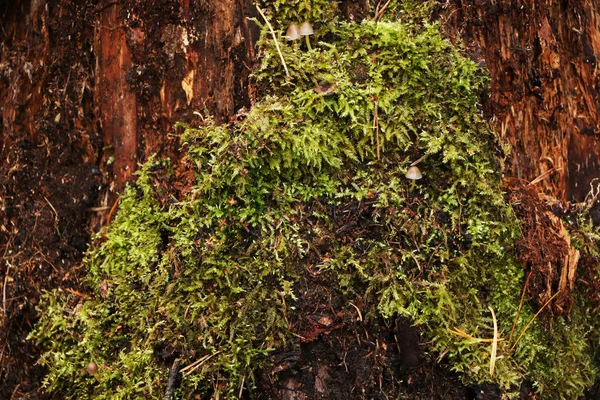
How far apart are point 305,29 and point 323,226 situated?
0.82 m

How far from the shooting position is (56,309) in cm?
280

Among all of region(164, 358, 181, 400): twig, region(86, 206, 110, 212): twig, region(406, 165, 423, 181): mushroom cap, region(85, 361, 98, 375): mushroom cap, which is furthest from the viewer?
region(86, 206, 110, 212): twig

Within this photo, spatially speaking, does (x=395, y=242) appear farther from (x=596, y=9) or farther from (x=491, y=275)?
(x=596, y=9)

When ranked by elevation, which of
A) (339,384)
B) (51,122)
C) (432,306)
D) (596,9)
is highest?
(596,9)

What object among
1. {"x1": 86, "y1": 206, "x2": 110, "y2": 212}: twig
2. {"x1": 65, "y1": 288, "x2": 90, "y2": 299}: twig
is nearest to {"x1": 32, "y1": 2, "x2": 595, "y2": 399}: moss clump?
{"x1": 65, "y1": 288, "x2": 90, "y2": 299}: twig

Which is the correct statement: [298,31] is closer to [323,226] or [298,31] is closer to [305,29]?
[305,29]

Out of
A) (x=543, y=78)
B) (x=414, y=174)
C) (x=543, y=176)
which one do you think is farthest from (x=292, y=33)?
(x=543, y=176)

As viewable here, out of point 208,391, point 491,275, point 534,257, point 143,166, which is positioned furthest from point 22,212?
point 534,257

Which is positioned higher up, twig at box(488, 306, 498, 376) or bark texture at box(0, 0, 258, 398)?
bark texture at box(0, 0, 258, 398)

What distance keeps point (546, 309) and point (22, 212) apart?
2581 millimetres

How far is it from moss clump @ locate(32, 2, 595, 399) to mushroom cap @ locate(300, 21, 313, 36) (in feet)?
0.23

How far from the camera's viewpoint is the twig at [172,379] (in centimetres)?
236

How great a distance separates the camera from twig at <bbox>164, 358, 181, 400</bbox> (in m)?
2.36

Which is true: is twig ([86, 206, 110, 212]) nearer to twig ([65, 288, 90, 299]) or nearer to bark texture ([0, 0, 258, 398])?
bark texture ([0, 0, 258, 398])
